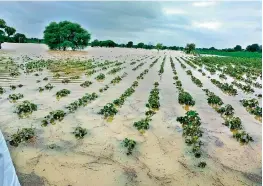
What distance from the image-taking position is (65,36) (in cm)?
7188

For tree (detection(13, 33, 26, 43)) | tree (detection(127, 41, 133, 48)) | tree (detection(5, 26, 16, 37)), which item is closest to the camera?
tree (detection(5, 26, 16, 37))

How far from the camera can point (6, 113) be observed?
1053cm

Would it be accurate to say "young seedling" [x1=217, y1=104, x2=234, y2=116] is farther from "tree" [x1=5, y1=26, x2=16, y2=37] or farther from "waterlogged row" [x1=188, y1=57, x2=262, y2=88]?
"tree" [x1=5, y1=26, x2=16, y2=37]

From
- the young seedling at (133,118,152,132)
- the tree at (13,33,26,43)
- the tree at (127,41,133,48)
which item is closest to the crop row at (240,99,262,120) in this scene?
the young seedling at (133,118,152,132)

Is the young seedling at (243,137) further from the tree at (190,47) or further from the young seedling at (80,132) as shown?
the tree at (190,47)

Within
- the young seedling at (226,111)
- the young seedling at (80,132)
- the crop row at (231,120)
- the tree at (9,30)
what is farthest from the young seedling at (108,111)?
the tree at (9,30)

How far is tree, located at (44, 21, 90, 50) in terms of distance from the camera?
71000 millimetres

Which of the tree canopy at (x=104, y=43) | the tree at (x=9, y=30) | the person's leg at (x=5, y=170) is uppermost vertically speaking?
the tree at (x=9, y=30)

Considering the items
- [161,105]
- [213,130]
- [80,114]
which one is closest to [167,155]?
[213,130]

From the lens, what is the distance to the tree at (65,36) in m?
71.0

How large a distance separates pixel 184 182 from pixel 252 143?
11.0ft

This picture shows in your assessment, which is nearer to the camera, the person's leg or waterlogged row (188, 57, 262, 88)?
the person's leg

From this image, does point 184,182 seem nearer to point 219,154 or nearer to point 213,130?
point 219,154

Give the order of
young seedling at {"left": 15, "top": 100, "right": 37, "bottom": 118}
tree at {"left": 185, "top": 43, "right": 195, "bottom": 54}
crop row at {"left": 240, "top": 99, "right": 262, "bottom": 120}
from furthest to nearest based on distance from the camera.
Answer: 1. tree at {"left": 185, "top": 43, "right": 195, "bottom": 54}
2. crop row at {"left": 240, "top": 99, "right": 262, "bottom": 120}
3. young seedling at {"left": 15, "top": 100, "right": 37, "bottom": 118}
